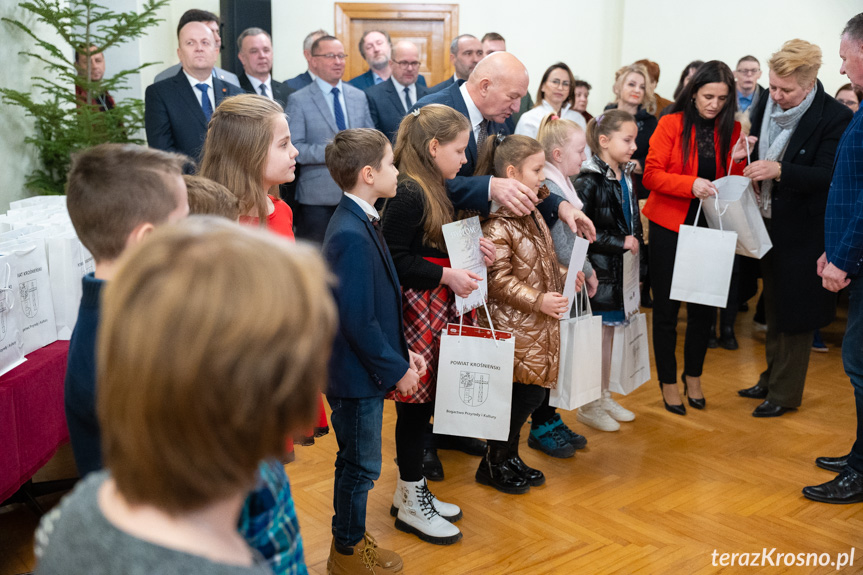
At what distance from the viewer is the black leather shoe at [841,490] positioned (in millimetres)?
2758

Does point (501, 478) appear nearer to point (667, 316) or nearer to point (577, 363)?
point (577, 363)

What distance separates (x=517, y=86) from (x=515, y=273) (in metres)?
0.75

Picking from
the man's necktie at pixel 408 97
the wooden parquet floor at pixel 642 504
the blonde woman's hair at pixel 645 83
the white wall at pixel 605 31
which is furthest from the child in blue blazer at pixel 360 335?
the white wall at pixel 605 31

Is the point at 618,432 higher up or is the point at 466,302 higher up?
the point at 466,302

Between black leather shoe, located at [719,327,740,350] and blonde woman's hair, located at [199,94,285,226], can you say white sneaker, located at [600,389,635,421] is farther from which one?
blonde woman's hair, located at [199,94,285,226]

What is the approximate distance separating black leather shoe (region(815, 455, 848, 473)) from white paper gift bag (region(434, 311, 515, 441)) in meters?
1.50

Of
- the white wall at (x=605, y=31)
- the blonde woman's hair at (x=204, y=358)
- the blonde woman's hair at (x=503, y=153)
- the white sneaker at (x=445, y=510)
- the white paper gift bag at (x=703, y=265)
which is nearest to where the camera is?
the blonde woman's hair at (x=204, y=358)

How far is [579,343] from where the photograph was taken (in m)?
2.83

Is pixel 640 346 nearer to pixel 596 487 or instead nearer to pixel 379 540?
pixel 596 487

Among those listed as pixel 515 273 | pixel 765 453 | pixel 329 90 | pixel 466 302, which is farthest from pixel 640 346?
pixel 329 90

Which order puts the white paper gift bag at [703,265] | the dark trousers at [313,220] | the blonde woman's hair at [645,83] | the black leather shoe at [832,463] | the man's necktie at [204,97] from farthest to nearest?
1. the blonde woman's hair at [645,83]
2. the dark trousers at [313,220]
3. the man's necktie at [204,97]
4. the white paper gift bag at [703,265]
5. the black leather shoe at [832,463]

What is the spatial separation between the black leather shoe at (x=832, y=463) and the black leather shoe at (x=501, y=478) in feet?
4.07

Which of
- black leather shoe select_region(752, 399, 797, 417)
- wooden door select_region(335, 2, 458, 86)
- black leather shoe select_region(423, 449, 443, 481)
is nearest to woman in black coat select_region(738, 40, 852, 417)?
black leather shoe select_region(752, 399, 797, 417)

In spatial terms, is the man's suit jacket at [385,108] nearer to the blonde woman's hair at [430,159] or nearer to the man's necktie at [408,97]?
the man's necktie at [408,97]
